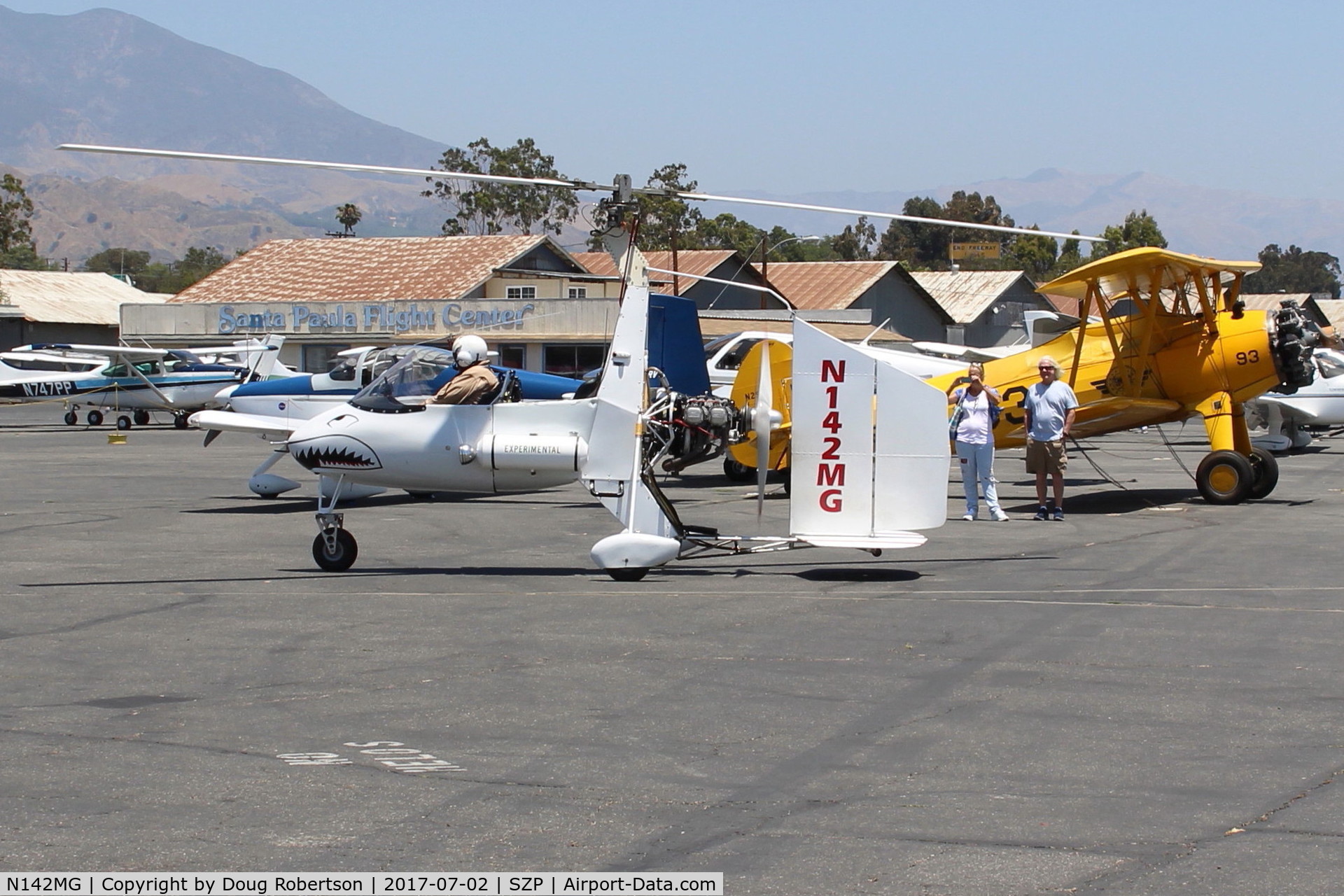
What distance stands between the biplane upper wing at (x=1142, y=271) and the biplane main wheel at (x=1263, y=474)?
2.43 m

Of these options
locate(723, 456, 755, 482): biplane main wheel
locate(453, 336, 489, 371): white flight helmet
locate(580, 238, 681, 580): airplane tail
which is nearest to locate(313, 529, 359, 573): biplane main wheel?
locate(453, 336, 489, 371): white flight helmet

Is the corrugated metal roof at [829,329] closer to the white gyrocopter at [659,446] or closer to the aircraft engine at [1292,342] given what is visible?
the aircraft engine at [1292,342]

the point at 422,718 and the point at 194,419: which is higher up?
the point at 194,419

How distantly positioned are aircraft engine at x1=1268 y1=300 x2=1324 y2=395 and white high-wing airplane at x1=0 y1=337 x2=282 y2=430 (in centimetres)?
2868

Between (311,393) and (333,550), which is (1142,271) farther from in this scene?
(311,393)

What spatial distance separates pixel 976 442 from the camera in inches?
664

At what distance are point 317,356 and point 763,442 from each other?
49915 millimetres

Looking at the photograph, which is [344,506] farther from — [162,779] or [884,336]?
[884,336]

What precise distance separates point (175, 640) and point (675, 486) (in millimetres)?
12889

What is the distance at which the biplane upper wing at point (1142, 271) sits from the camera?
17.7 metres

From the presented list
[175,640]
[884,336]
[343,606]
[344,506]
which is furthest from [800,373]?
[884,336]

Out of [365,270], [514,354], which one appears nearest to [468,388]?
[514,354]

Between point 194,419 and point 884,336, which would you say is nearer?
point 194,419

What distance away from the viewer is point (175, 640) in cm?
958
